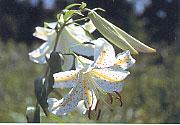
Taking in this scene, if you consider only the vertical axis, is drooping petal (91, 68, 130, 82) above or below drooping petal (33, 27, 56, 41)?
below

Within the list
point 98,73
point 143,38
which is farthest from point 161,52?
point 98,73

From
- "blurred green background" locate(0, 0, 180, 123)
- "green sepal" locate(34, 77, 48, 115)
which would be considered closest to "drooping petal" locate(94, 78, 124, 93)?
"green sepal" locate(34, 77, 48, 115)

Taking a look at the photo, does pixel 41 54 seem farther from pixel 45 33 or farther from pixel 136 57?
pixel 136 57

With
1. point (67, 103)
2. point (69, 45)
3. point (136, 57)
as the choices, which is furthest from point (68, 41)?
point (136, 57)

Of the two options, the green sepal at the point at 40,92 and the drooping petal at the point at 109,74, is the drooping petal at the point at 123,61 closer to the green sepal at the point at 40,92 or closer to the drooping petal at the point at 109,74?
the drooping petal at the point at 109,74

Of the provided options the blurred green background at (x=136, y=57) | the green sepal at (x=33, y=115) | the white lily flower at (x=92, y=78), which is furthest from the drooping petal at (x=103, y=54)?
the blurred green background at (x=136, y=57)

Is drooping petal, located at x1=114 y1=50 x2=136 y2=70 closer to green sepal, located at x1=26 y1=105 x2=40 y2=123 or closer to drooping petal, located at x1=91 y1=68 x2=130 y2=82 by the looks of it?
drooping petal, located at x1=91 y1=68 x2=130 y2=82

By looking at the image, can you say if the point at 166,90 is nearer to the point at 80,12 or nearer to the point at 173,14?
the point at 173,14
